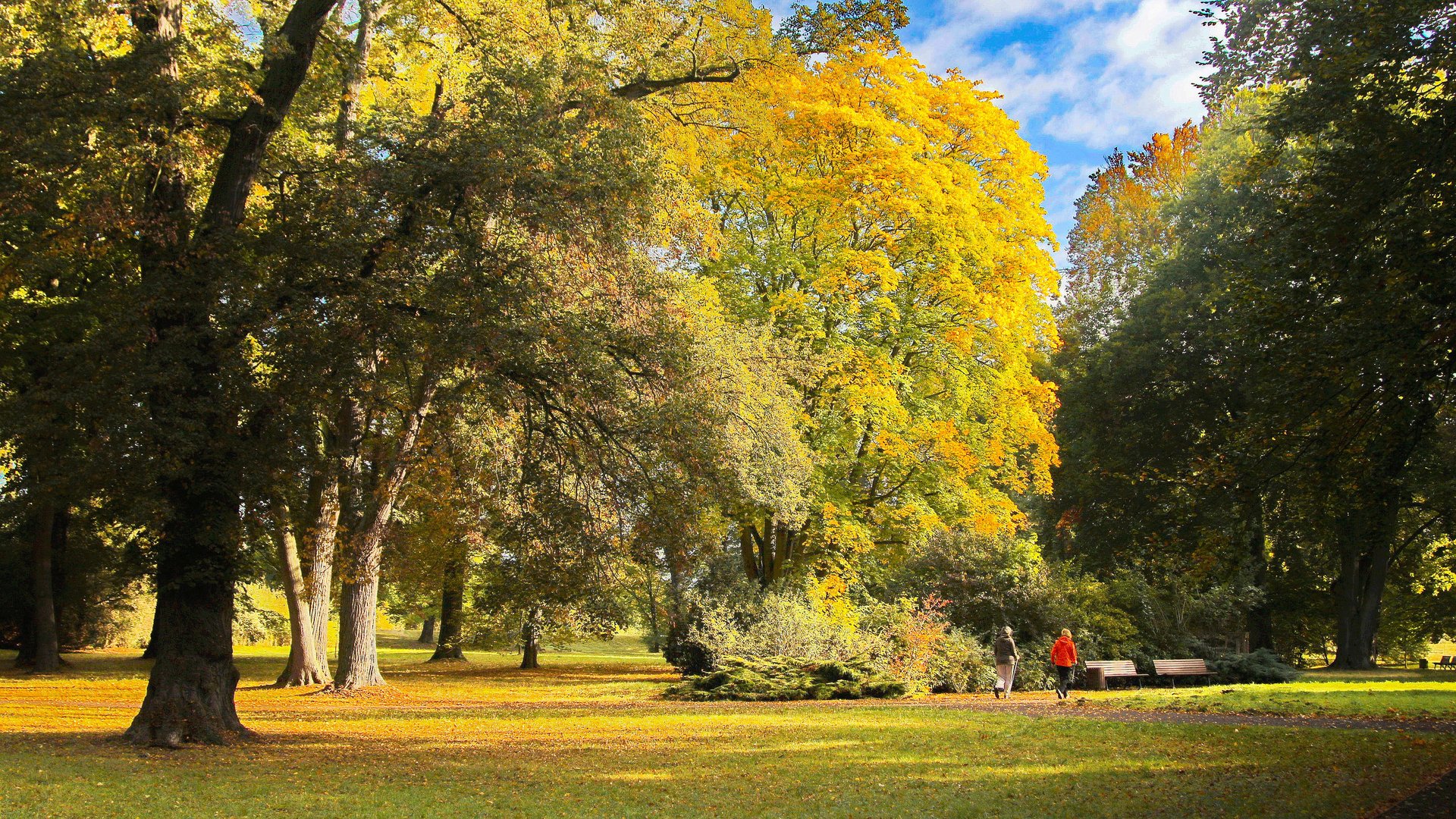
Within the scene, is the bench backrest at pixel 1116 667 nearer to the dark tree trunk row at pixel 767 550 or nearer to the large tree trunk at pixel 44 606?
the dark tree trunk row at pixel 767 550

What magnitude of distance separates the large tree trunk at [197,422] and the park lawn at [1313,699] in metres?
14.3

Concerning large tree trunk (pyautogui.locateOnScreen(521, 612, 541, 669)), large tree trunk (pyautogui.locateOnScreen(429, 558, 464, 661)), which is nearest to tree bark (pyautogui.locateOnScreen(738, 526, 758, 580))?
large tree trunk (pyautogui.locateOnScreen(521, 612, 541, 669))

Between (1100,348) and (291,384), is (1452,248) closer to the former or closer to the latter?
(291,384)

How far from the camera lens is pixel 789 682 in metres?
20.5

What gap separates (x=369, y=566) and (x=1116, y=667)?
1645 centimetres

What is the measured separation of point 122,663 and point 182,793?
26.9 m

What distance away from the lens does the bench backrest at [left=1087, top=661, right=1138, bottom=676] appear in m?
22.8

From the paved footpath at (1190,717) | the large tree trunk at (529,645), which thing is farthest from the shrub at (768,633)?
the large tree trunk at (529,645)

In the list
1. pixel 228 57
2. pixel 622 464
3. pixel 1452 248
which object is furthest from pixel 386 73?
pixel 1452 248

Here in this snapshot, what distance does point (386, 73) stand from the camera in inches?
720

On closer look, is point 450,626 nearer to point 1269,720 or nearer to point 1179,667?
point 1179,667

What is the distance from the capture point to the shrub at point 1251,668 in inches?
928

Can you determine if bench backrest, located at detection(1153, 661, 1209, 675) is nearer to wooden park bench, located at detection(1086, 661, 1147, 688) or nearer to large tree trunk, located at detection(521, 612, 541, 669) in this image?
wooden park bench, located at detection(1086, 661, 1147, 688)

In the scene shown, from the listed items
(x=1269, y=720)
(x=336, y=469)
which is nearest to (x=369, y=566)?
(x=336, y=469)
